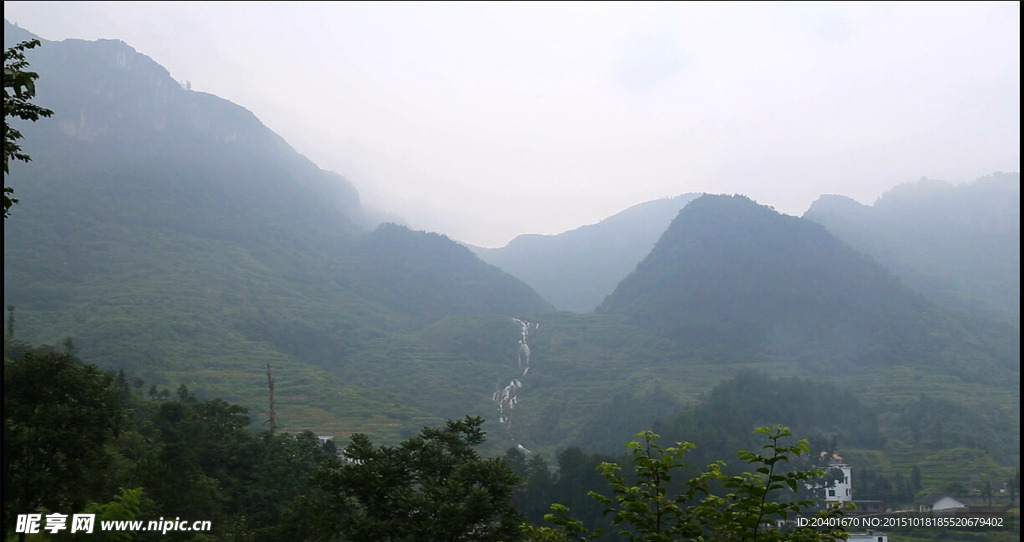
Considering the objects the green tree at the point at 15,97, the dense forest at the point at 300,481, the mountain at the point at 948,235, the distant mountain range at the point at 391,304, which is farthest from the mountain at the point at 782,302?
the green tree at the point at 15,97

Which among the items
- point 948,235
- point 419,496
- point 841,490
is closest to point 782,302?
point 948,235

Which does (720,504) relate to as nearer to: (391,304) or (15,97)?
(15,97)

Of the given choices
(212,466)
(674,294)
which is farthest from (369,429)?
(674,294)

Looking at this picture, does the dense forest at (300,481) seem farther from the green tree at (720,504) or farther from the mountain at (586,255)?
the mountain at (586,255)

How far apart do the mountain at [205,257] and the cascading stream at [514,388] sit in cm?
797

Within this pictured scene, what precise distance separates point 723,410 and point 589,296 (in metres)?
77.5

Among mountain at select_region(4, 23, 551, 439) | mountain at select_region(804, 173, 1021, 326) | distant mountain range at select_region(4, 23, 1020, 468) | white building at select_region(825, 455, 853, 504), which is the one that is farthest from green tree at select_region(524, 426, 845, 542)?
mountain at select_region(804, 173, 1021, 326)

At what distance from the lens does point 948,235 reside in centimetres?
11388

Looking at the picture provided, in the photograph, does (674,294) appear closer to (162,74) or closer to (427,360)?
(427,360)

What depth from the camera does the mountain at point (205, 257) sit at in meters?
59.3

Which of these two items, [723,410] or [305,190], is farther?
[305,190]

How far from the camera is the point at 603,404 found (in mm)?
65312

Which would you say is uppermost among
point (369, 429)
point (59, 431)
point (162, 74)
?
point (162, 74)

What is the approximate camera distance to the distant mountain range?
199 ft
